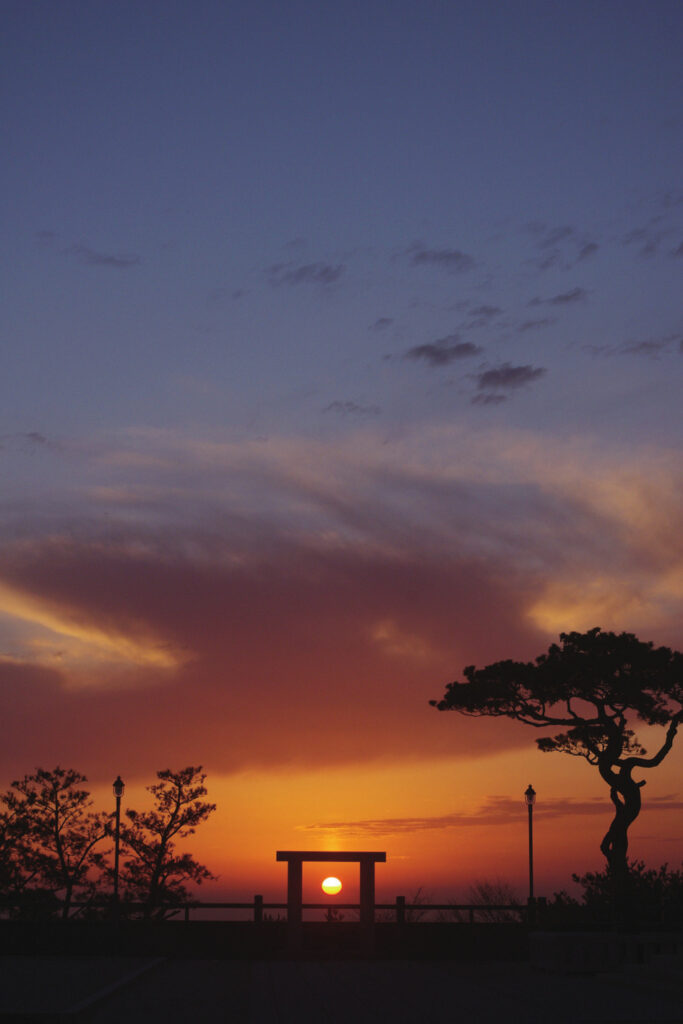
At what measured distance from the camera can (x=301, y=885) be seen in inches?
1355

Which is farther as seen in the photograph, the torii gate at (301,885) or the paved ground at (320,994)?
the torii gate at (301,885)

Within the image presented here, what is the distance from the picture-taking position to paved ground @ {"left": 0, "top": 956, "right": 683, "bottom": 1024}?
17938 millimetres

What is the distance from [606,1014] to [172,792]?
33.2m

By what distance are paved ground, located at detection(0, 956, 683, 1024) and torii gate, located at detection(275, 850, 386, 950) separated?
3.19 meters

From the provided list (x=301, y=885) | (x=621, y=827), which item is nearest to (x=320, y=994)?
(x=301, y=885)

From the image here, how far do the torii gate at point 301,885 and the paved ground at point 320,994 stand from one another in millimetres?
3189

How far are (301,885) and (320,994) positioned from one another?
12.2 meters

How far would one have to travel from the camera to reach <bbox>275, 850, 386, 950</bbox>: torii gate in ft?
112

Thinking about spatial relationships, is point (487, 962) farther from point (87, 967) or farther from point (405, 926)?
point (87, 967)

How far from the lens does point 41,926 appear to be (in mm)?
35469

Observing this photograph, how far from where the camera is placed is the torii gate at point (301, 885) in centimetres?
3428

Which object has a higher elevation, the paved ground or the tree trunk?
the tree trunk

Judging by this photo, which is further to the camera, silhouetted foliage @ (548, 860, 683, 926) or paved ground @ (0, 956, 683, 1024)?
silhouetted foliage @ (548, 860, 683, 926)

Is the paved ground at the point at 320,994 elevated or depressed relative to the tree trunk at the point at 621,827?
depressed
